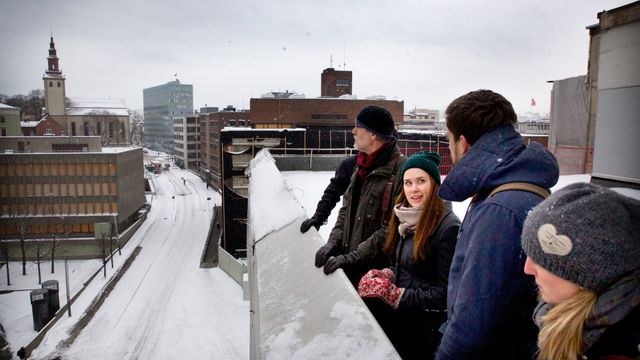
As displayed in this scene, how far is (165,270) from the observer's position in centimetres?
2864

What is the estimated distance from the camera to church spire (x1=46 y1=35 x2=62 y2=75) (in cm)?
7151

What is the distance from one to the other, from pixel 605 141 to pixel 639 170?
73 cm

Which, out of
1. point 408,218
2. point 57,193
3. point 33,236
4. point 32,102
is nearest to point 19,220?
point 33,236

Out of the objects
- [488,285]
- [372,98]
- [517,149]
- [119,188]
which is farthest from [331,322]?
[372,98]

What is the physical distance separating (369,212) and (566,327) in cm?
201

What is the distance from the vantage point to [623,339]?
109cm

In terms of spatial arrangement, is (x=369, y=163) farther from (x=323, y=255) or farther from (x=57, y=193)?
(x=57, y=193)

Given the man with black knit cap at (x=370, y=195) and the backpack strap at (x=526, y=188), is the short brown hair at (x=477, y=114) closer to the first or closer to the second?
the backpack strap at (x=526, y=188)

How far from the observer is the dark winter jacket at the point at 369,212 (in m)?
2.89

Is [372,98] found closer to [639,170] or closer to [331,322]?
[639,170]

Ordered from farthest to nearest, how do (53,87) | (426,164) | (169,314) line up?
1. (53,87)
2. (169,314)
3. (426,164)

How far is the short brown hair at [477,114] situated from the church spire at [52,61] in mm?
85064

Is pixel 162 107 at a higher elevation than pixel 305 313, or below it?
higher

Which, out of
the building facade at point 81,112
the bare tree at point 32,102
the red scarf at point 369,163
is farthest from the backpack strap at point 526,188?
the building facade at point 81,112
